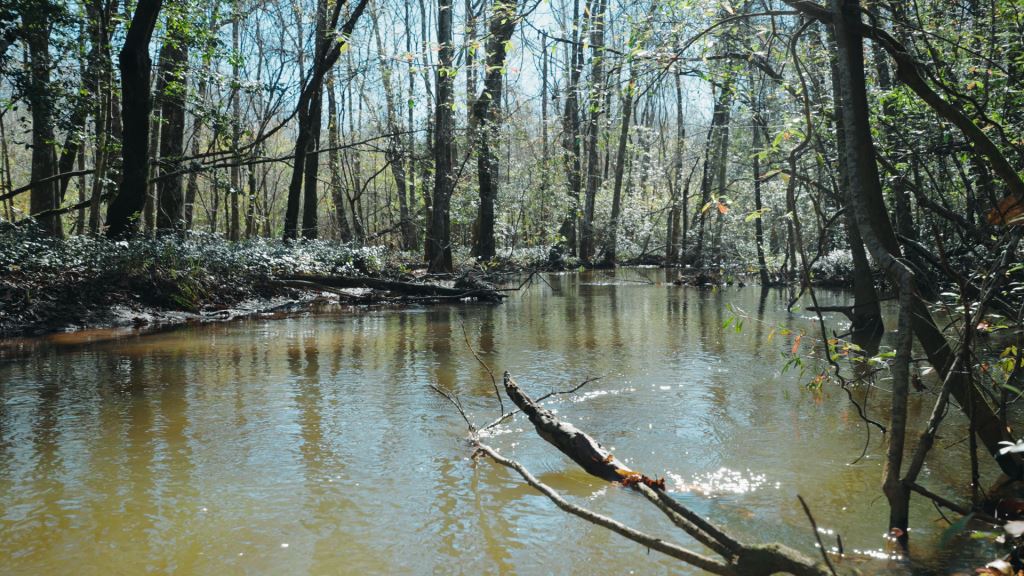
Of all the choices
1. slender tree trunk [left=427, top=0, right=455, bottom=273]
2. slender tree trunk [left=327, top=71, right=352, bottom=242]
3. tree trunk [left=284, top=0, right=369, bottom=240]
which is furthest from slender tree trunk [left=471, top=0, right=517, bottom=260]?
slender tree trunk [left=327, top=71, right=352, bottom=242]

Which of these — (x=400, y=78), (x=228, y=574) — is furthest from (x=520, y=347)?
(x=400, y=78)

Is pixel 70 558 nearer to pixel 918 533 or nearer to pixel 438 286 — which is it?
pixel 918 533

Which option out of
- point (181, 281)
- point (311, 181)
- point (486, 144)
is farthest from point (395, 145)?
point (181, 281)

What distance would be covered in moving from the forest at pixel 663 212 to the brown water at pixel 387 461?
4.8 inches

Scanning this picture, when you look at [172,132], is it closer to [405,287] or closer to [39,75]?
[39,75]

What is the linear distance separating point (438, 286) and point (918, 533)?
475 inches

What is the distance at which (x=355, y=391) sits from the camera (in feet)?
20.3

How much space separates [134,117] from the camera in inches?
503

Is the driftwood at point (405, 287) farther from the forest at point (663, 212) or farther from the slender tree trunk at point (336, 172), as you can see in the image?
the slender tree trunk at point (336, 172)

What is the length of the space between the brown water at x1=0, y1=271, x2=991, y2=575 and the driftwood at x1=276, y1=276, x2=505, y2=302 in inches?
238

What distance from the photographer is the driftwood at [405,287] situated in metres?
14.5

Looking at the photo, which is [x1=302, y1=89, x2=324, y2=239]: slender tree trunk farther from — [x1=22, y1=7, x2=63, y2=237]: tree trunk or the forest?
[x1=22, y1=7, x2=63, y2=237]: tree trunk

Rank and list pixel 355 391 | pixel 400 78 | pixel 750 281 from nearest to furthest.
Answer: pixel 355 391 → pixel 750 281 → pixel 400 78

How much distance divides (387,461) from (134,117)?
1121cm
